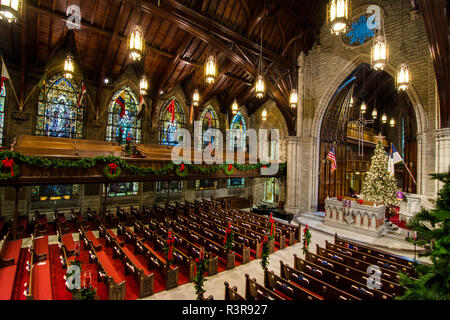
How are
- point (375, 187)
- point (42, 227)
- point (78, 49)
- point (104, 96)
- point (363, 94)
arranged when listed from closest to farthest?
point (42, 227), point (375, 187), point (78, 49), point (104, 96), point (363, 94)

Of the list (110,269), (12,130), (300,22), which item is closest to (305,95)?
(300,22)

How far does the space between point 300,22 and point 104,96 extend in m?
13.4

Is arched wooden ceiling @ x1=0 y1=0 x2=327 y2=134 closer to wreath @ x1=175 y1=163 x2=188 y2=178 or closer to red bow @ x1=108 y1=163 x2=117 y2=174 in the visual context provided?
red bow @ x1=108 y1=163 x2=117 y2=174

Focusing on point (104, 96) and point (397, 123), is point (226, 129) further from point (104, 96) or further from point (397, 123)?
point (397, 123)

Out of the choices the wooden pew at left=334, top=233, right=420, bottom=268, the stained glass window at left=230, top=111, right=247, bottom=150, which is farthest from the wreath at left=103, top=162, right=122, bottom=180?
the stained glass window at left=230, top=111, right=247, bottom=150

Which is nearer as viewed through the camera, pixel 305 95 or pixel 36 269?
pixel 36 269

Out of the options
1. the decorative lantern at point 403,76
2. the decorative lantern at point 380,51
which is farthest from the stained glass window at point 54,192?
the decorative lantern at point 403,76

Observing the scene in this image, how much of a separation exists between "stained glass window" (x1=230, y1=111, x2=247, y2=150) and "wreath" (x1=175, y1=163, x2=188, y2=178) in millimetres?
9171

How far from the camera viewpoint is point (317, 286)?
4930 mm

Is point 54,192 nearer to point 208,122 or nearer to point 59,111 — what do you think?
point 59,111

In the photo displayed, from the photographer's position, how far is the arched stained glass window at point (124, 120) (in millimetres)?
14781

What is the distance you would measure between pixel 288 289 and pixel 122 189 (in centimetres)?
1343

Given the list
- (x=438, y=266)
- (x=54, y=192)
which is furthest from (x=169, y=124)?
→ (x=438, y=266)

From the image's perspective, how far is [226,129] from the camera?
20.0 meters
